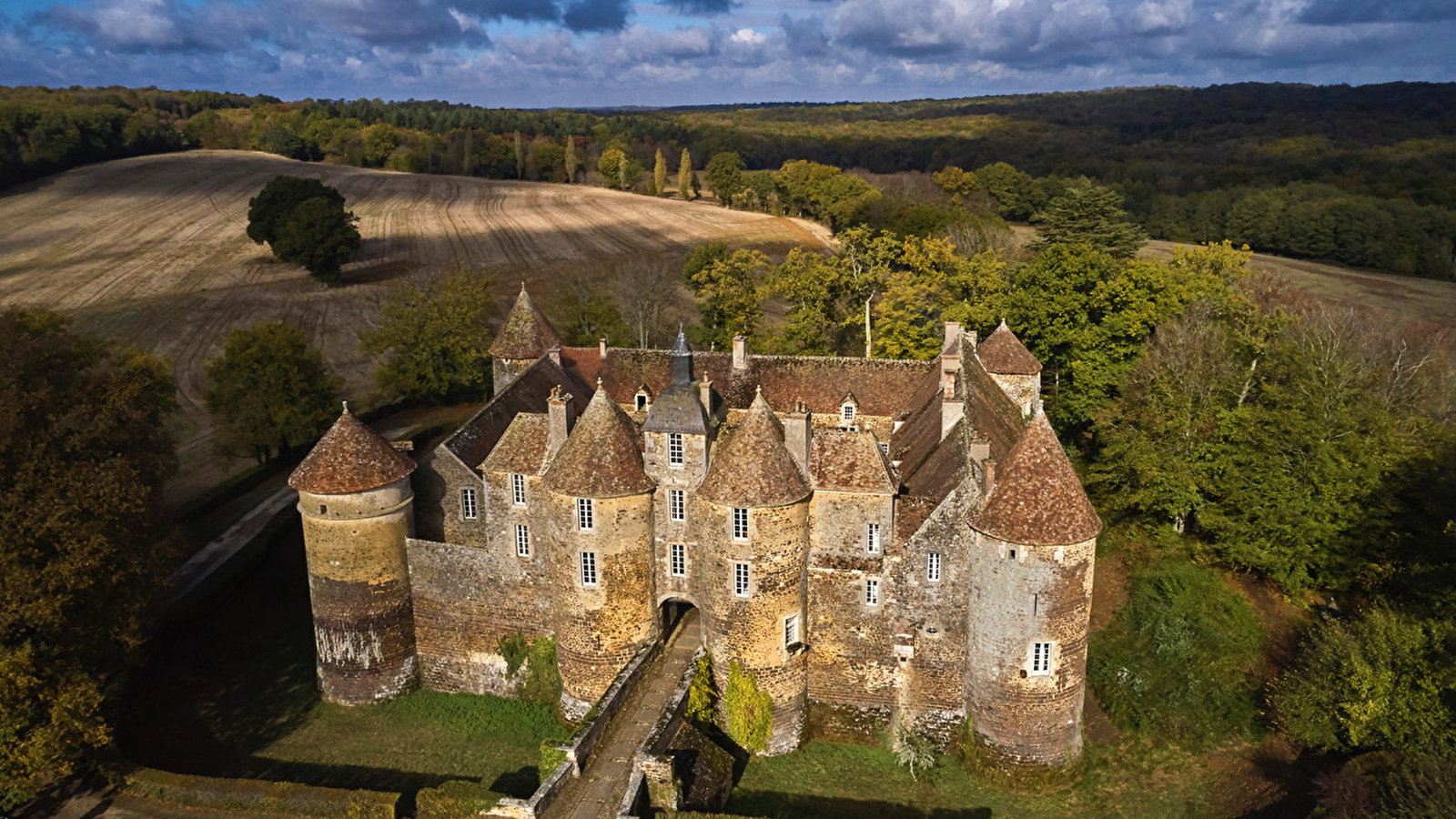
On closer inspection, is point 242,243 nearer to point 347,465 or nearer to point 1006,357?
point 347,465

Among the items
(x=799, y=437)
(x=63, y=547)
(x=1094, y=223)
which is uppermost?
(x=1094, y=223)

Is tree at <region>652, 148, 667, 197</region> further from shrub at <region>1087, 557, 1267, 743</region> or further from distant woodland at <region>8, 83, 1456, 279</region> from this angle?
shrub at <region>1087, 557, 1267, 743</region>

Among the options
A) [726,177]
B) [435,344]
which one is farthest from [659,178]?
[435,344]

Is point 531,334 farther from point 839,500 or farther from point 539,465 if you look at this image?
point 839,500

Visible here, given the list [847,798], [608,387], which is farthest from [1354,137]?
[847,798]

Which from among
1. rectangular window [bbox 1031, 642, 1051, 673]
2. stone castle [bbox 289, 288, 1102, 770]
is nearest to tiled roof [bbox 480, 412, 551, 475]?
stone castle [bbox 289, 288, 1102, 770]

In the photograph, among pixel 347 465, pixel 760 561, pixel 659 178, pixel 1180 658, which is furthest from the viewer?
pixel 659 178

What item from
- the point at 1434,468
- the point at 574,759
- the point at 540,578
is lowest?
the point at 574,759
